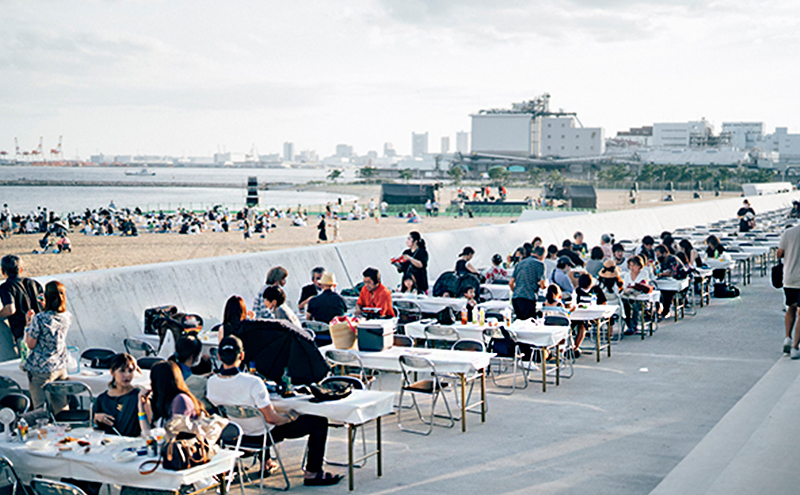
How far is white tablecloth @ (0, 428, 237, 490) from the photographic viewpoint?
4.96 meters

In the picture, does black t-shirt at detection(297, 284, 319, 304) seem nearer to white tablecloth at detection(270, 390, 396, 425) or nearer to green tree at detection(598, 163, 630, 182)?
white tablecloth at detection(270, 390, 396, 425)

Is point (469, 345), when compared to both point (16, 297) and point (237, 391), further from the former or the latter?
point (16, 297)

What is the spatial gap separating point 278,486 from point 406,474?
1.08 meters

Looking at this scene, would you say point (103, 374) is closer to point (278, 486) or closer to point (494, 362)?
point (278, 486)

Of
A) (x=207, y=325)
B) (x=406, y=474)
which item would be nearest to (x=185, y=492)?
(x=406, y=474)

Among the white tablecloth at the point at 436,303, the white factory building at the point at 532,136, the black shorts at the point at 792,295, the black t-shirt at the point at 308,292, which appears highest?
the white factory building at the point at 532,136

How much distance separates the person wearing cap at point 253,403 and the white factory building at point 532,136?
172 meters

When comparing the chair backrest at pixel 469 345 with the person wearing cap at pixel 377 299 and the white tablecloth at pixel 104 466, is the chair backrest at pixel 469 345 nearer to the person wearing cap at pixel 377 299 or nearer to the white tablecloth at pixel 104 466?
the person wearing cap at pixel 377 299

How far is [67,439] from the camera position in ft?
17.9

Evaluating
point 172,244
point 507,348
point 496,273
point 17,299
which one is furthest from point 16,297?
point 172,244

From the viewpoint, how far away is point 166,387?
17.8 ft

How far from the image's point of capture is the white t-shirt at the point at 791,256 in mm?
9812

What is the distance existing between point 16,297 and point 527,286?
20.6 feet

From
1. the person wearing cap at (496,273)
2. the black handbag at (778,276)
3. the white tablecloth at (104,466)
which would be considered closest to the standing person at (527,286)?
the black handbag at (778,276)
